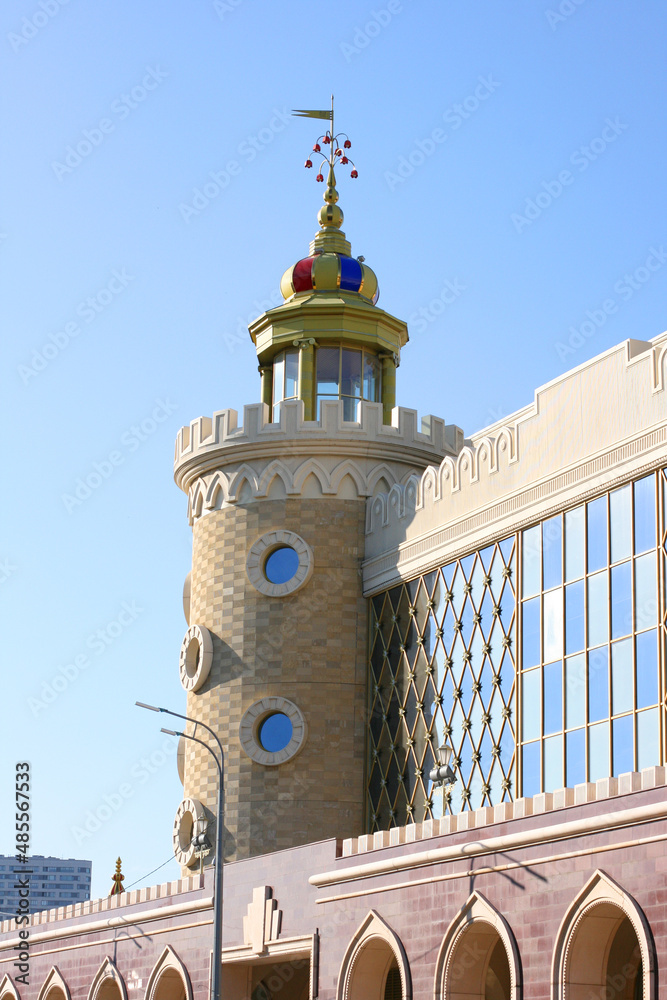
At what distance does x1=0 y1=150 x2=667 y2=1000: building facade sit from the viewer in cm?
2431

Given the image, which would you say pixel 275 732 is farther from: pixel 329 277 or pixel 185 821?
pixel 329 277

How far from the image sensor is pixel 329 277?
42.6 m

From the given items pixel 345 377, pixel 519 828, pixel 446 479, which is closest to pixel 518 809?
pixel 519 828

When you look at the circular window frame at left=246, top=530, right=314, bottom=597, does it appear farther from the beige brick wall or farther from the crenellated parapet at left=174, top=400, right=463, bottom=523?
the crenellated parapet at left=174, top=400, right=463, bottom=523

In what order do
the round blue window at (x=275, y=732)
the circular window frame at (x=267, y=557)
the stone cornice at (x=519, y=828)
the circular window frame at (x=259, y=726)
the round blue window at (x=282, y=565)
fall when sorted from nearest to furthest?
the stone cornice at (x=519, y=828) → the circular window frame at (x=259, y=726) → the round blue window at (x=275, y=732) → the circular window frame at (x=267, y=557) → the round blue window at (x=282, y=565)

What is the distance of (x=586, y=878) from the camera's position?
22562mm

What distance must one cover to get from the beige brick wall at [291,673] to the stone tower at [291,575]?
1.4 inches

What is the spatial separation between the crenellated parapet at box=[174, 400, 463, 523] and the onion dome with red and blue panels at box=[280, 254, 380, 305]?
4.32 metres

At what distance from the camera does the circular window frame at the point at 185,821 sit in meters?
37.5

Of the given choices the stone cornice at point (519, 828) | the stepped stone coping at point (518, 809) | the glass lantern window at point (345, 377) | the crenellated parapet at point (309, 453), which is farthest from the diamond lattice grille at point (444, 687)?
the glass lantern window at point (345, 377)

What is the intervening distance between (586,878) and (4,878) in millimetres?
121825

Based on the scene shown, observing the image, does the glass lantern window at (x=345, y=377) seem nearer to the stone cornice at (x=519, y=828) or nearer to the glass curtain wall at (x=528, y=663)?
the glass curtain wall at (x=528, y=663)

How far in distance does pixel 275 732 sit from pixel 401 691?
3368 millimetres

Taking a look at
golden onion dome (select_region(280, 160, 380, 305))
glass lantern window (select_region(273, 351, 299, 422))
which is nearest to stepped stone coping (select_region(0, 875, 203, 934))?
glass lantern window (select_region(273, 351, 299, 422))
